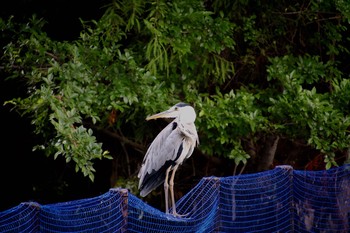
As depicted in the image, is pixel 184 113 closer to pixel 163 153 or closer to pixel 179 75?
pixel 163 153

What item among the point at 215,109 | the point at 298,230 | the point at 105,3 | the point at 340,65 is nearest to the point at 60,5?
the point at 105,3

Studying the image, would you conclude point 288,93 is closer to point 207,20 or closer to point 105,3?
point 207,20

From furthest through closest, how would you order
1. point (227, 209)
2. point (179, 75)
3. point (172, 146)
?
point (179, 75) < point (172, 146) < point (227, 209)

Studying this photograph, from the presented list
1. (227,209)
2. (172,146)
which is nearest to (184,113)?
(172,146)

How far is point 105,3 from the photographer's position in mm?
7473

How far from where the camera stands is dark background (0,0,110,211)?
7668 mm

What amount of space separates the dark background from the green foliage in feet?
2.20

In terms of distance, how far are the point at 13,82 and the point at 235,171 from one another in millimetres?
2502

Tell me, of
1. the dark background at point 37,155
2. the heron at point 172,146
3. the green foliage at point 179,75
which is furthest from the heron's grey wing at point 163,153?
the dark background at point 37,155

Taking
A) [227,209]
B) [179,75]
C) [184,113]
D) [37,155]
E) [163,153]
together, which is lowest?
[227,209]

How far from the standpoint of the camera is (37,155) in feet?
27.2

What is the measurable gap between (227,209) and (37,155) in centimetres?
379

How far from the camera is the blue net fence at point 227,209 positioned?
402 centimetres

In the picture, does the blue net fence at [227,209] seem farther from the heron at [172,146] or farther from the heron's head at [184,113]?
the heron's head at [184,113]
